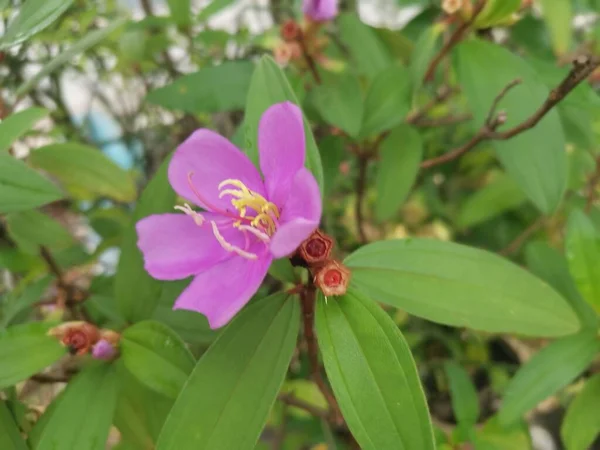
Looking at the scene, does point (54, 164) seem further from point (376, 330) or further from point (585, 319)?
point (585, 319)

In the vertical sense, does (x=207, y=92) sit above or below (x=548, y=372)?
above

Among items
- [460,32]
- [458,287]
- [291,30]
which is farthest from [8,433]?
[460,32]

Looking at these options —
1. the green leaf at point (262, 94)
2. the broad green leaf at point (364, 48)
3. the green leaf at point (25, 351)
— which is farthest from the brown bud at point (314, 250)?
the broad green leaf at point (364, 48)

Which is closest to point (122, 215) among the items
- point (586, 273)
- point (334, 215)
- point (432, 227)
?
point (334, 215)

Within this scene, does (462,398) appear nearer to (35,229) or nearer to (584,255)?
(584,255)

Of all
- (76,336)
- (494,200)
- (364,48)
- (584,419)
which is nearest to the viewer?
(76,336)

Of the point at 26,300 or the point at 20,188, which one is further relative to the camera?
the point at 26,300
